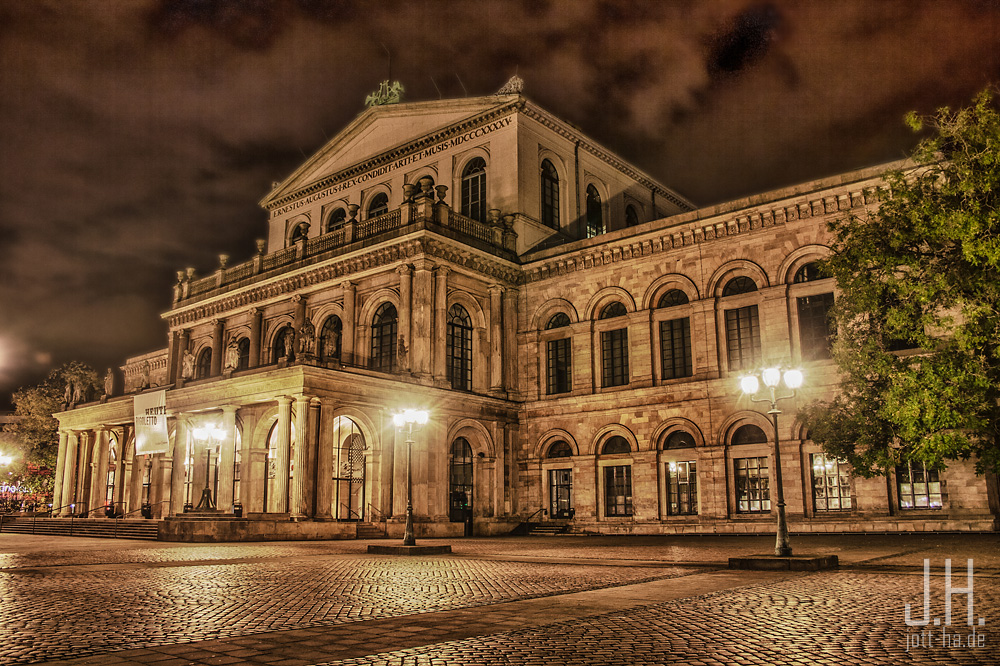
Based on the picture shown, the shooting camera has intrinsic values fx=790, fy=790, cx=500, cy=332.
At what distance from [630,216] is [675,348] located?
46.7 ft

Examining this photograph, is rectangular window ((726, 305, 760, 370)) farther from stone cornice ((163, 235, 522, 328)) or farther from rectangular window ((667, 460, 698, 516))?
stone cornice ((163, 235, 522, 328))

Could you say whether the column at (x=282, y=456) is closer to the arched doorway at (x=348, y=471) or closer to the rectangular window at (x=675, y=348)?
the arched doorway at (x=348, y=471)

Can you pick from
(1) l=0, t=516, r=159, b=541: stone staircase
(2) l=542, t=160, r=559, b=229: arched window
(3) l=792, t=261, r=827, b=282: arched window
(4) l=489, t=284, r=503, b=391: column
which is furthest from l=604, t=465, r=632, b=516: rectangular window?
(1) l=0, t=516, r=159, b=541: stone staircase

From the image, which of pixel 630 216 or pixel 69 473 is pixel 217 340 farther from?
pixel 630 216

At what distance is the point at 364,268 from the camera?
32.1m

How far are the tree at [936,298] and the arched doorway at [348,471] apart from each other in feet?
64.2

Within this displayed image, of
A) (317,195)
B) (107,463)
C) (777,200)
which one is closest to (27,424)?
(107,463)

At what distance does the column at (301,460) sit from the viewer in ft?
84.5

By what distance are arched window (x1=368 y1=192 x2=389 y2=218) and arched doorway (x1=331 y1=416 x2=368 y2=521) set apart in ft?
37.4

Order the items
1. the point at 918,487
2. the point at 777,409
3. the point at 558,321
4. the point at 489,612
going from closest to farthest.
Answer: the point at 489,612, the point at 777,409, the point at 918,487, the point at 558,321

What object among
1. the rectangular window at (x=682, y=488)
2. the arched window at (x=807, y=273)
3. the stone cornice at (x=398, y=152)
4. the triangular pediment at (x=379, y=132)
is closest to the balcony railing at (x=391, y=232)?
the stone cornice at (x=398, y=152)

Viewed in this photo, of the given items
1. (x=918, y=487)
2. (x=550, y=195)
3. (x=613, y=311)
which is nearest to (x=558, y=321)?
(x=613, y=311)

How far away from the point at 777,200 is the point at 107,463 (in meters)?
32.5

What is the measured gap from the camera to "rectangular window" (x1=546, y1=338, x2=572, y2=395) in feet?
106
